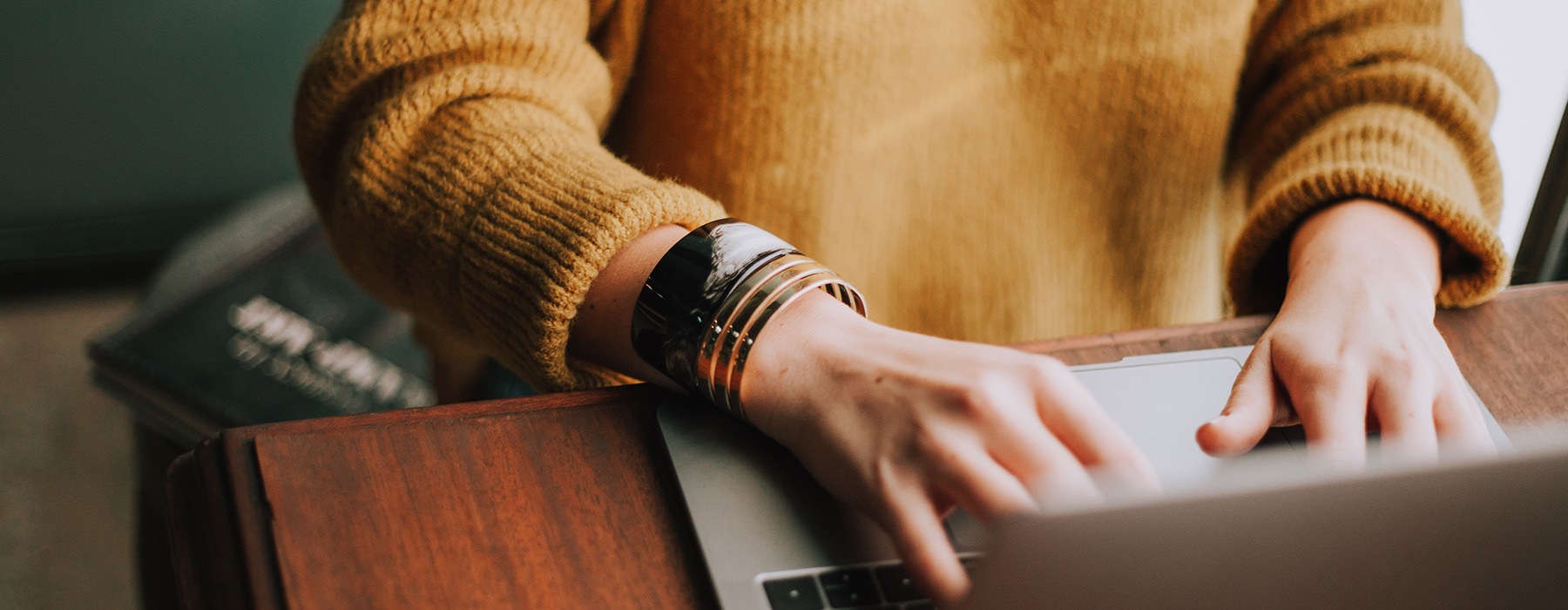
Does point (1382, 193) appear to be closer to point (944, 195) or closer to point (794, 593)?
point (944, 195)

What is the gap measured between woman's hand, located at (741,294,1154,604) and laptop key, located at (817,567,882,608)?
2cm

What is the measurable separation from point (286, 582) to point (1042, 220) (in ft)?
1.87

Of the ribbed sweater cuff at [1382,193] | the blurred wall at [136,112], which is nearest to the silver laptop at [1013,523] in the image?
the ribbed sweater cuff at [1382,193]

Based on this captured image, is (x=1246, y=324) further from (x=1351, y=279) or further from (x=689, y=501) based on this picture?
(x=689, y=501)

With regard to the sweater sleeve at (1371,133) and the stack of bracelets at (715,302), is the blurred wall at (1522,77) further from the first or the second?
the stack of bracelets at (715,302)

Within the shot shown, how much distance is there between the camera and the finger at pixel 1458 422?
423 millimetres

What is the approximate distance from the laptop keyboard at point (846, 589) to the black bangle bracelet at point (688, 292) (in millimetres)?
98

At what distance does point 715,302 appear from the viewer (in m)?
0.42

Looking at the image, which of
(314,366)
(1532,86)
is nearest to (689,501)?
(1532,86)

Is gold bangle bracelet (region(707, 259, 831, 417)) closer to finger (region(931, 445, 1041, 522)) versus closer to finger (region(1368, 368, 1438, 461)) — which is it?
finger (region(931, 445, 1041, 522))

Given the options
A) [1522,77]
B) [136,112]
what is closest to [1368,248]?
[1522,77]

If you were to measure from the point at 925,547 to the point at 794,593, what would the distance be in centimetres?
5

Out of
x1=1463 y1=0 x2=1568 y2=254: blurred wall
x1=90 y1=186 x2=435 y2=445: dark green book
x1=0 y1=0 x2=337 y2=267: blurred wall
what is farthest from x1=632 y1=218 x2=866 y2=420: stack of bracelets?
x1=0 y1=0 x2=337 y2=267: blurred wall

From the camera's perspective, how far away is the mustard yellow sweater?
490 mm
